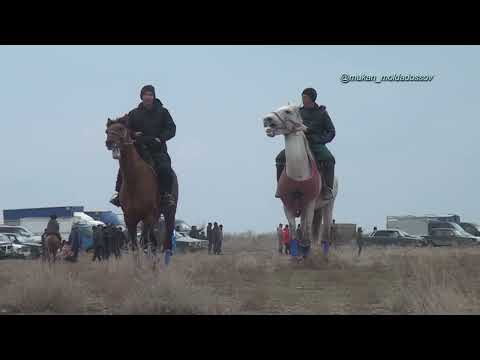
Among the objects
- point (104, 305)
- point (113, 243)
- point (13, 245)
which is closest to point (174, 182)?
point (104, 305)

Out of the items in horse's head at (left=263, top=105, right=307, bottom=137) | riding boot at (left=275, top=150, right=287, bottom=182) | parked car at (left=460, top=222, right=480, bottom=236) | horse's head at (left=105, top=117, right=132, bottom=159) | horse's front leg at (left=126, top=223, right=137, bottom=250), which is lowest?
horse's front leg at (left=126, top=223, right=137, bottom=250)

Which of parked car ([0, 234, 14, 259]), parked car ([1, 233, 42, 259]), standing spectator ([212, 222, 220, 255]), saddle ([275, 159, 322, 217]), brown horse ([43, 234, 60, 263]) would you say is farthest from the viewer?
parked car ([1, 233, 42, 259])

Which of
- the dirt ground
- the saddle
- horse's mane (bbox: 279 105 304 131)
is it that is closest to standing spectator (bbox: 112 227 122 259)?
the saddle

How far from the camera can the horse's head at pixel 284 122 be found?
15.4 m

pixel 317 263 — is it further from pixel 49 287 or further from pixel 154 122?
pixel 49 287

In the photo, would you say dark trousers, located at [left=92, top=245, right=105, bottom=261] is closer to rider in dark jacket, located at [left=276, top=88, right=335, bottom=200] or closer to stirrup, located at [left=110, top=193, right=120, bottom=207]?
rider in dark jacket, located at [left=276, top=88, right=335, bottom=200]

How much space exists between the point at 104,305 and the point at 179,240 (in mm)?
34420

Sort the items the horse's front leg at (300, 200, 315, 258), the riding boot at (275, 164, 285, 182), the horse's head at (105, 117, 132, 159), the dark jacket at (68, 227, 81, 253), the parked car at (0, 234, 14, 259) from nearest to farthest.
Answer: the horse's head at (105, 117, 132, 159)
the horse's front leg at (300, 200, 315, 258)
the riding boot at (275, 164, 285, 182)
the dark jacket at (68, 227, 81, 253)
the parked car at (0, 234, 14, 259)

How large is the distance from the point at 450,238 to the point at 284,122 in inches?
1480

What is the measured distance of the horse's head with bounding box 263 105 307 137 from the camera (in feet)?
50.4

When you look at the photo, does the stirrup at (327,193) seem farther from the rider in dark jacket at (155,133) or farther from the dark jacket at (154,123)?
the dark jacket at (154,123)

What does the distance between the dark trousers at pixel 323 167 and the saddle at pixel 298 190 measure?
0.58 feet

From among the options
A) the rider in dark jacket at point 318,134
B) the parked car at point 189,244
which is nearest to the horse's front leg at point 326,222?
the rider in dark jacket at point 318,134

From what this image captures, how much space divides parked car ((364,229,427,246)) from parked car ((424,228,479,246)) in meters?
1.09
